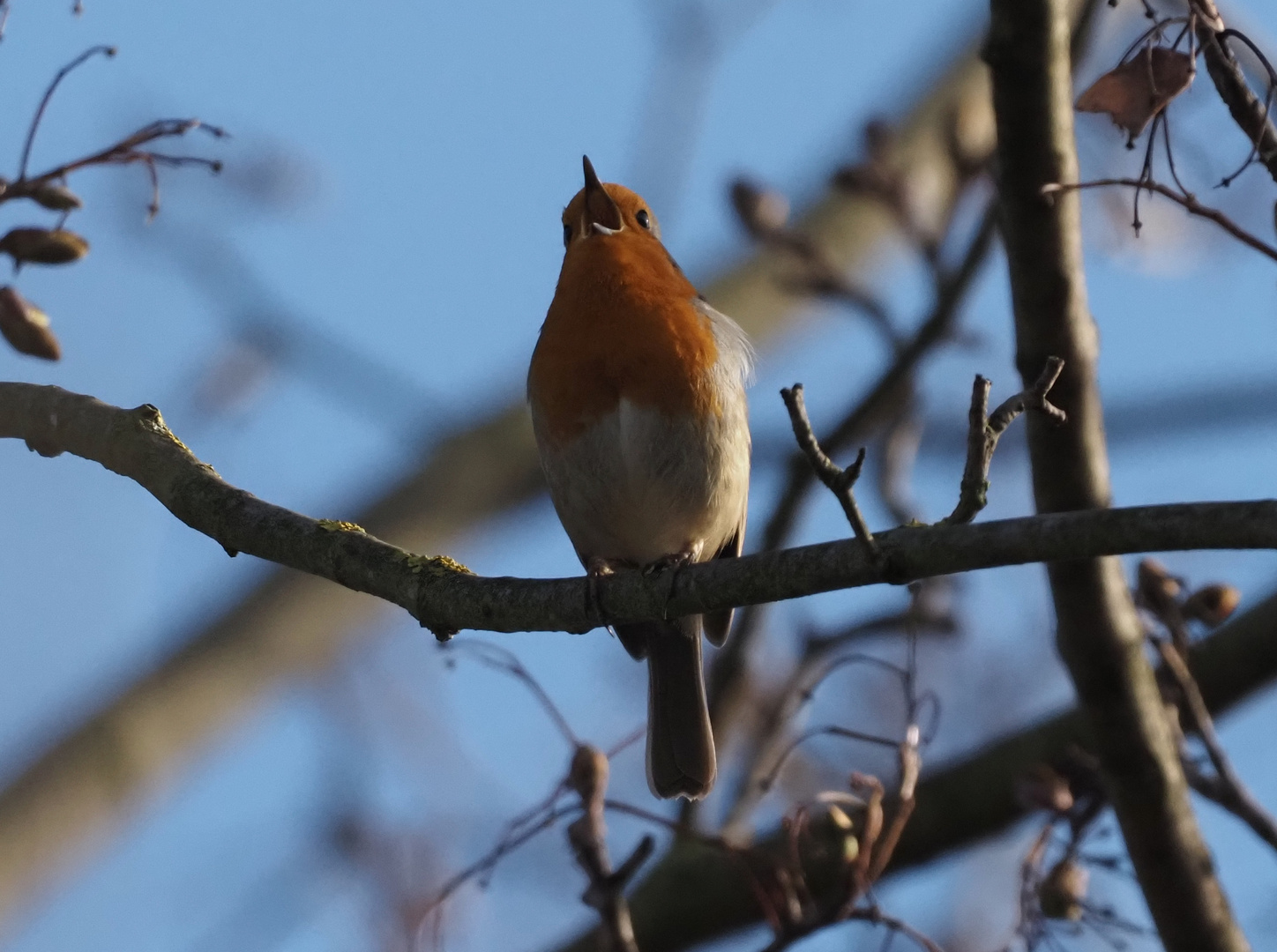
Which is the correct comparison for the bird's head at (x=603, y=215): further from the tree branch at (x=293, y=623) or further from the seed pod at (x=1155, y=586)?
the seed pod at (x=1155, y=586)

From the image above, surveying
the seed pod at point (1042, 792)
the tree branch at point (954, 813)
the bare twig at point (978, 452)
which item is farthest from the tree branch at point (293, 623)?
the bare twig at point (978, 452)

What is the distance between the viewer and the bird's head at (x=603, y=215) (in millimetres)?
5387

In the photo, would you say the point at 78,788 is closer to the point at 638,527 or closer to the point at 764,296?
the point at 638,527

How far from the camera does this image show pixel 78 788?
6570 millimetres

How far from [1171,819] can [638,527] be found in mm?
1905

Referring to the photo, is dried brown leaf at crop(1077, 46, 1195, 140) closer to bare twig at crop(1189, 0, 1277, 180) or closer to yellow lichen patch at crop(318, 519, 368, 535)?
bare twig at crop(1189, 0, 1277, 180)

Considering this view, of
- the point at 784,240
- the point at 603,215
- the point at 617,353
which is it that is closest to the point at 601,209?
the point at 603,215

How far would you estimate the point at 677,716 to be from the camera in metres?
5.38

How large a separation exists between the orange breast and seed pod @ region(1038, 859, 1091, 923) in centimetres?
171

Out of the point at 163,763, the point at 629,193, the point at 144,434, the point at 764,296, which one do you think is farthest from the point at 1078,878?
the point at 764,296

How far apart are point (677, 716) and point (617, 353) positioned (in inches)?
57.3

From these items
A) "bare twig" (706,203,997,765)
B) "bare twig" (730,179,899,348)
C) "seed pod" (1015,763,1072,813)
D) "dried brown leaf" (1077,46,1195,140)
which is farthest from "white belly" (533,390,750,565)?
"dried brown leaf" (1077,46,1195,140)

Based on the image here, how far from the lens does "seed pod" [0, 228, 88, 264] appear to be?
3.05 m

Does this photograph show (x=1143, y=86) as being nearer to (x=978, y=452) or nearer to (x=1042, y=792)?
(x=978, y=452)
